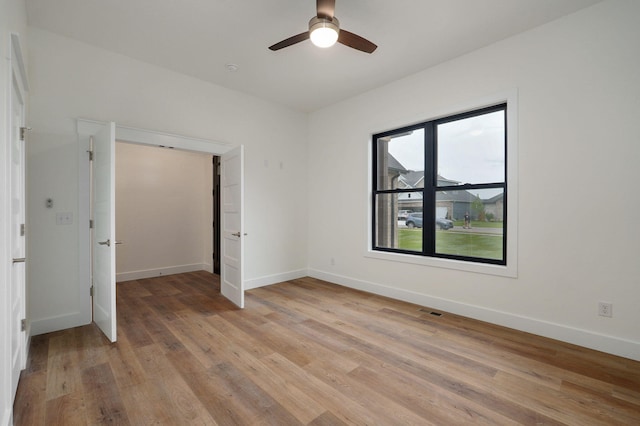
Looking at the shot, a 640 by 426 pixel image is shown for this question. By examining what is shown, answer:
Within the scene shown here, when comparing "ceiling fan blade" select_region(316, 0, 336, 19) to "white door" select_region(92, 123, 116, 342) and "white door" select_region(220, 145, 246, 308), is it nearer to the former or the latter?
"white door" select_region(220, 145, 246, 308)

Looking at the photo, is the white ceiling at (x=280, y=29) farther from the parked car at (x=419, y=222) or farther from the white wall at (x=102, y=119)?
the parked car at (x=419, y=222)

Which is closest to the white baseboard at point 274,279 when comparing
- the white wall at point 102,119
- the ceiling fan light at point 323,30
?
the white wall at point 102,119

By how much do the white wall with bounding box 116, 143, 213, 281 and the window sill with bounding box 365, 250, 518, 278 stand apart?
3.47 m

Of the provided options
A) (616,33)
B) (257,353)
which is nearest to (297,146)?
(257,353)

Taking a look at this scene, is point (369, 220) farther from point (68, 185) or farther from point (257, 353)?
point (68, 185)

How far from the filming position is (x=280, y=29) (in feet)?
9.35

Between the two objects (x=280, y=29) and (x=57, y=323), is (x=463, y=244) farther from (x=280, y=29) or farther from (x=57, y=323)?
(x=57, y=323)

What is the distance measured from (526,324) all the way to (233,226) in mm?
3523

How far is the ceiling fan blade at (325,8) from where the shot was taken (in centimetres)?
212

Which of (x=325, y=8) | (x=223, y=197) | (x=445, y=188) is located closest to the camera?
(x=325, y=8)

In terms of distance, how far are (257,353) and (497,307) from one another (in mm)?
2515

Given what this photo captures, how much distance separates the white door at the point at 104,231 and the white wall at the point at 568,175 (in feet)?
11.2

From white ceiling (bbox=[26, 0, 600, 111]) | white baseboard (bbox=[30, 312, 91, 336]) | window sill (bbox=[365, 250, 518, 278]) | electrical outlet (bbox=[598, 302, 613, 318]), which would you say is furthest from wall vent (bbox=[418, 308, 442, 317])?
white baseboard (bbox=[30, 312, 91, 336])

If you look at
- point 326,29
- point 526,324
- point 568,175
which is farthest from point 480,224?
point 326,29
